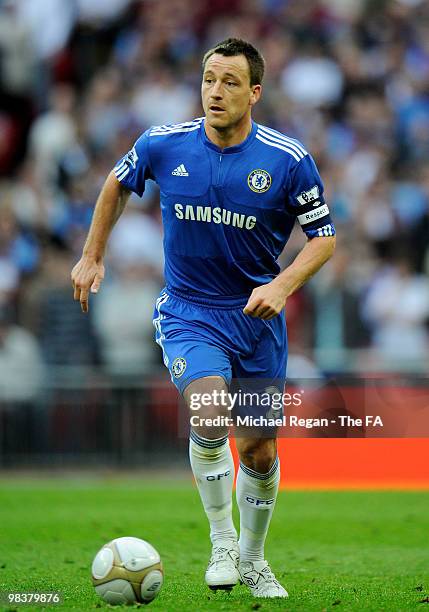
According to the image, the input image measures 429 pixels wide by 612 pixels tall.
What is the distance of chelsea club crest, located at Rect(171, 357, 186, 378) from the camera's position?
7.40 m

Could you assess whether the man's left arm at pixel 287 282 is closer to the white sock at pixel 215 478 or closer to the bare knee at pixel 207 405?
the bare knee at pixel 207 405

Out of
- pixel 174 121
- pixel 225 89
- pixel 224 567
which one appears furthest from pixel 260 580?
pixel 174 121

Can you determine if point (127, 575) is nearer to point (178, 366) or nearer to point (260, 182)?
point (178, 366)

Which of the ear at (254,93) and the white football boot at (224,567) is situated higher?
the ear at (254,93)

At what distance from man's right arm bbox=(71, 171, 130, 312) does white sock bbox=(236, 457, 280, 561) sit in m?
1.38

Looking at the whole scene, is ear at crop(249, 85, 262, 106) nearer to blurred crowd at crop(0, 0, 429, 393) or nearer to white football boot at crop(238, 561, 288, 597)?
white football boot at crop(238, 561, 288, 597)

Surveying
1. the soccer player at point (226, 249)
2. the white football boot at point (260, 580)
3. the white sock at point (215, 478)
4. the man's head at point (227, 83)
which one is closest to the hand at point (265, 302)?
the soccer player at point (226, 249)

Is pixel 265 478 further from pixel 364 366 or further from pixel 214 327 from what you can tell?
pixel 364 366

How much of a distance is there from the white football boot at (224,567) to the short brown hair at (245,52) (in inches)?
104

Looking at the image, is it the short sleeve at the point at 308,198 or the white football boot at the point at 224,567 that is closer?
the white football boot at the point at 224,567

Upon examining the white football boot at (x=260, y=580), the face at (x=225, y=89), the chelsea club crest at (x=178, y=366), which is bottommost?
the white football boot at (x=260, y=580)

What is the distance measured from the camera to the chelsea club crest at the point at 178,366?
7.40 meters

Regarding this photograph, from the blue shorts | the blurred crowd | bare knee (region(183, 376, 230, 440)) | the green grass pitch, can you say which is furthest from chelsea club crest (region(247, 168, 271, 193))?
the blurred crowd

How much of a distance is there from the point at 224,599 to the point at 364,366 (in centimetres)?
780
